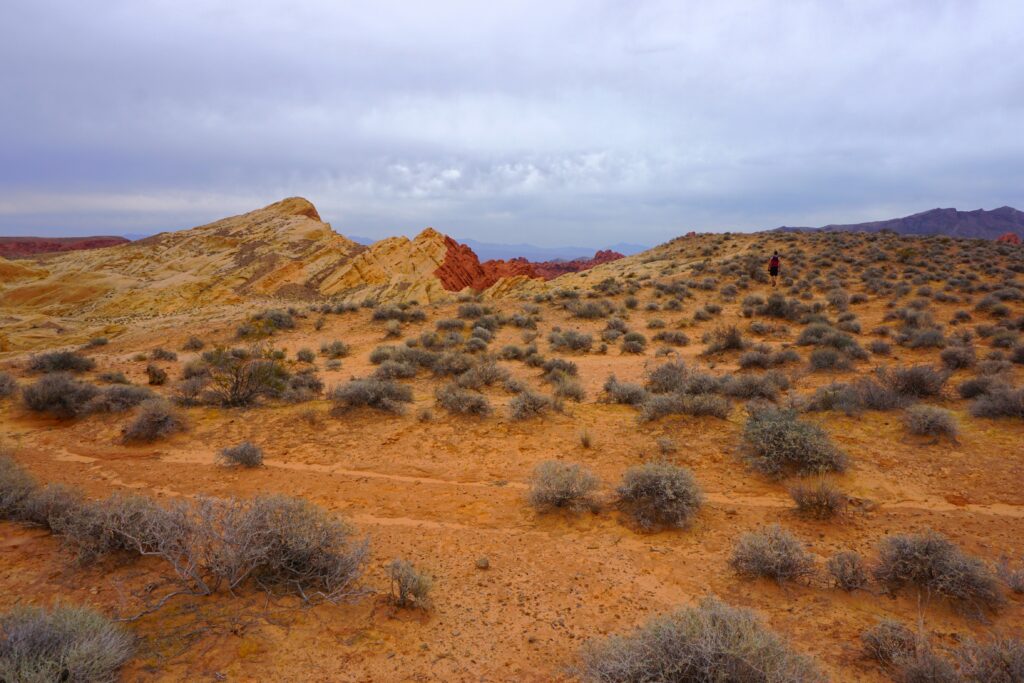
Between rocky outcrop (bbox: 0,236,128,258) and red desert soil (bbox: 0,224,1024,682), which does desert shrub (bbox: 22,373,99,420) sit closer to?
red desert soil (bbox: 0,224,1024,682)

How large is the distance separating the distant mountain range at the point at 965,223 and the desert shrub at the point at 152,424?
10613 cm

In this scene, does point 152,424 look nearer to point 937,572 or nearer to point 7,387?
point 7,387

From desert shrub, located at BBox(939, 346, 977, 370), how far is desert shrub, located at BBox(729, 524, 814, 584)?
9853 mm

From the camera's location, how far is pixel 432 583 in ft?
14.4

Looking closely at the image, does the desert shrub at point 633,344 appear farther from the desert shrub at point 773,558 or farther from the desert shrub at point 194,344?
the desert shrub at point 194,344

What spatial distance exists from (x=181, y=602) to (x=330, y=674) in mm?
1420

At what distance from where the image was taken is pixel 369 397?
936 centimetres

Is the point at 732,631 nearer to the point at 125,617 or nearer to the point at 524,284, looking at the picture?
the point at 125,617

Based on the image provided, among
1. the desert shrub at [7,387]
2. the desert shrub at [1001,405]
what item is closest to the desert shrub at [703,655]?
the desert shrub at [1001,405]

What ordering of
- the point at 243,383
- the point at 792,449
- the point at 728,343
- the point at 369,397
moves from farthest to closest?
the point at 728,343 < the point at 243,383 < the point at 369,397 < the point at 792,449

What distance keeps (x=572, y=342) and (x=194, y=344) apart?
45.1 feet

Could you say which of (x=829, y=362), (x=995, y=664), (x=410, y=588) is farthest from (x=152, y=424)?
(x=829, y=362)

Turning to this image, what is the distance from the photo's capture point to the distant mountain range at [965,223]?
315 ft

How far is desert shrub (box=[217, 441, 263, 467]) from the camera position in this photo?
7133 millimetres
